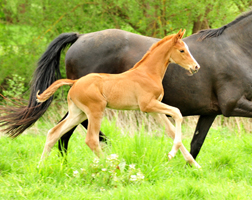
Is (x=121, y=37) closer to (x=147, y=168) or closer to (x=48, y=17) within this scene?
(x=147, y=168)

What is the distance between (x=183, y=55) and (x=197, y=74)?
0.69 metres

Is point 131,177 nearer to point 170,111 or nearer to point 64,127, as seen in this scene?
point 170,111

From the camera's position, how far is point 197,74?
4184 mm

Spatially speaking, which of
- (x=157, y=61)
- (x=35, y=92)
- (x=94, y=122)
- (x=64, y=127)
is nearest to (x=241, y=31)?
(x=157, y=61)

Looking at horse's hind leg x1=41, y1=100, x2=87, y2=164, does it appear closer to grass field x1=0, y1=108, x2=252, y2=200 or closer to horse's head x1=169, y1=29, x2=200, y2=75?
grass field x1=0, y1=108, x2=252, y2=200

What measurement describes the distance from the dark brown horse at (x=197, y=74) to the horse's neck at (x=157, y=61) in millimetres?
527

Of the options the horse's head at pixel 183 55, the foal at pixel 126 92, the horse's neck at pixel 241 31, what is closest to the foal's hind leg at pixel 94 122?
the foal at pixel 126 92

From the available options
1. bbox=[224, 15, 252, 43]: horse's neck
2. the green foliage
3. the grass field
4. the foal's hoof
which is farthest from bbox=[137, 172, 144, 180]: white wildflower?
the green foliage

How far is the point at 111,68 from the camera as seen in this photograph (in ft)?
14.4

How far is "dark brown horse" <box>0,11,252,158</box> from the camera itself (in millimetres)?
4102

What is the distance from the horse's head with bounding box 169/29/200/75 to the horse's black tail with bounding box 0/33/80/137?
1701 mm

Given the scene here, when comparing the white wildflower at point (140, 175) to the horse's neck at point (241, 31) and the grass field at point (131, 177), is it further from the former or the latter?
the horse's neck at point (241, 31)

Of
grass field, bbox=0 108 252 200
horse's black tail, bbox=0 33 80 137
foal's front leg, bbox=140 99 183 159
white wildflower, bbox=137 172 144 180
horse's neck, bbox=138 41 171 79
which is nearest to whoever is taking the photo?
grass field, bbox=0 108 252 200

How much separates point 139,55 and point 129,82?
2.77ft
